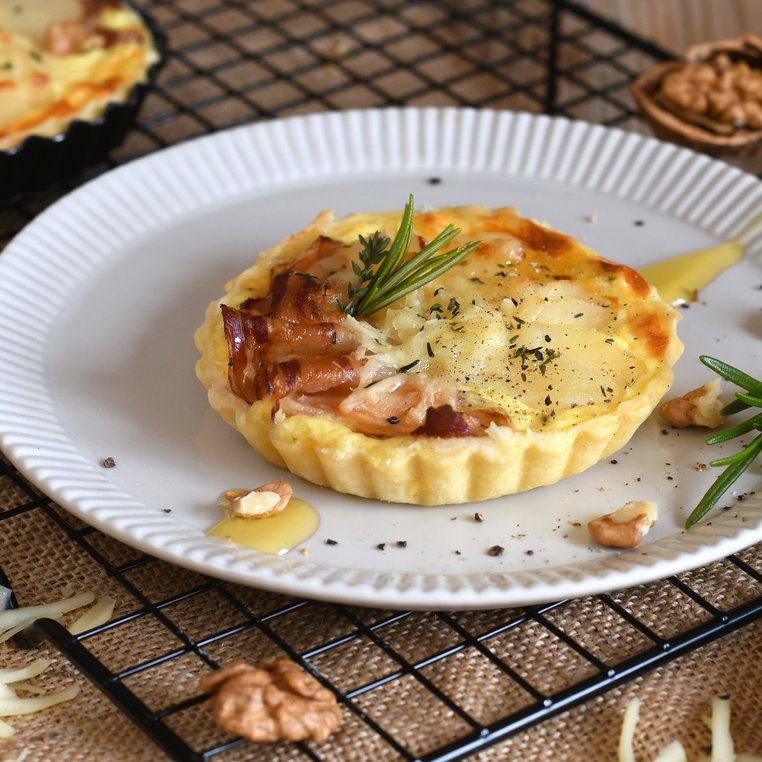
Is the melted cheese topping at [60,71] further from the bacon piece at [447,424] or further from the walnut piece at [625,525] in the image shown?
the walnut piece at [625,525]

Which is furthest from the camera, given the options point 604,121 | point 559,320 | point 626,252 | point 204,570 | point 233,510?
point 604,121

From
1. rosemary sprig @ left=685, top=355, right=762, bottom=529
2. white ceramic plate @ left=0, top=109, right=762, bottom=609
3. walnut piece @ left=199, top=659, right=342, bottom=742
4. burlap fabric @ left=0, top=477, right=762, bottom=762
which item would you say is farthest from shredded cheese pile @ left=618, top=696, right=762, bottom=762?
walnut piece @ left=199, top=659, right=342, bottom=742

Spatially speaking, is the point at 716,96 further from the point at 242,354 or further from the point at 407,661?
the point at 407,661

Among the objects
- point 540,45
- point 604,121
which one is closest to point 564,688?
point 604,121

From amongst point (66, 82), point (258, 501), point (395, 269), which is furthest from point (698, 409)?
point (66, 82)

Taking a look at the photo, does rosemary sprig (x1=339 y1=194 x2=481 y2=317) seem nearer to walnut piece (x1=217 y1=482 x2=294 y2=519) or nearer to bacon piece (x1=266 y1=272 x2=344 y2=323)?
bacon piece (x1=266 y1=272 x2=344 y2=323)

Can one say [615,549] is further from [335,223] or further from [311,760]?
[335,223]
